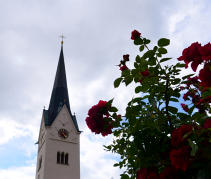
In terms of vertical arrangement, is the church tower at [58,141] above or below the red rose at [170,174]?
above

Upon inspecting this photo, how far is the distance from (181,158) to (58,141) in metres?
27.5

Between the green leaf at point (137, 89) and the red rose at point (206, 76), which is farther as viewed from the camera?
the green leaf at point (137, 89)

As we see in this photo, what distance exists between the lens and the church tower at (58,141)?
25.5m

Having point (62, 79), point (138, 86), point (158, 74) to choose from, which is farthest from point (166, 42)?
point (62, 79)

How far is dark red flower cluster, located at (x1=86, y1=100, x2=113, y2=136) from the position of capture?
1680mm

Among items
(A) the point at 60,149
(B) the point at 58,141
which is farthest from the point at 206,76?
(B) the point at 58,141

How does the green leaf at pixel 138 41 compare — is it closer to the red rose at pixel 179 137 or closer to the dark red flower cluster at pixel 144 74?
the dark red flower cluster at pixel 144 74

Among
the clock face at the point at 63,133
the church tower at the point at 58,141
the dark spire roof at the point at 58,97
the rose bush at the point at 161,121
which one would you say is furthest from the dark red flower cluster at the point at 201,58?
the dark spire roof at the point at 58,97

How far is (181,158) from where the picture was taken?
94 centimetres

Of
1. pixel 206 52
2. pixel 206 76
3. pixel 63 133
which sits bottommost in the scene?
pixel 206 76

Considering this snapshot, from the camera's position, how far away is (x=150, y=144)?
1175mm

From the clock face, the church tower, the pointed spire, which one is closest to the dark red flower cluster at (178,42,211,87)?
the church tower

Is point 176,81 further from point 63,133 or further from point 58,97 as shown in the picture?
point 58,97

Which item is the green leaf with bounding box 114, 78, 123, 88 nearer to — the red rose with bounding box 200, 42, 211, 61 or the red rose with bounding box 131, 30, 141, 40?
the red rose with bounding box 131, 30, 141, 40
